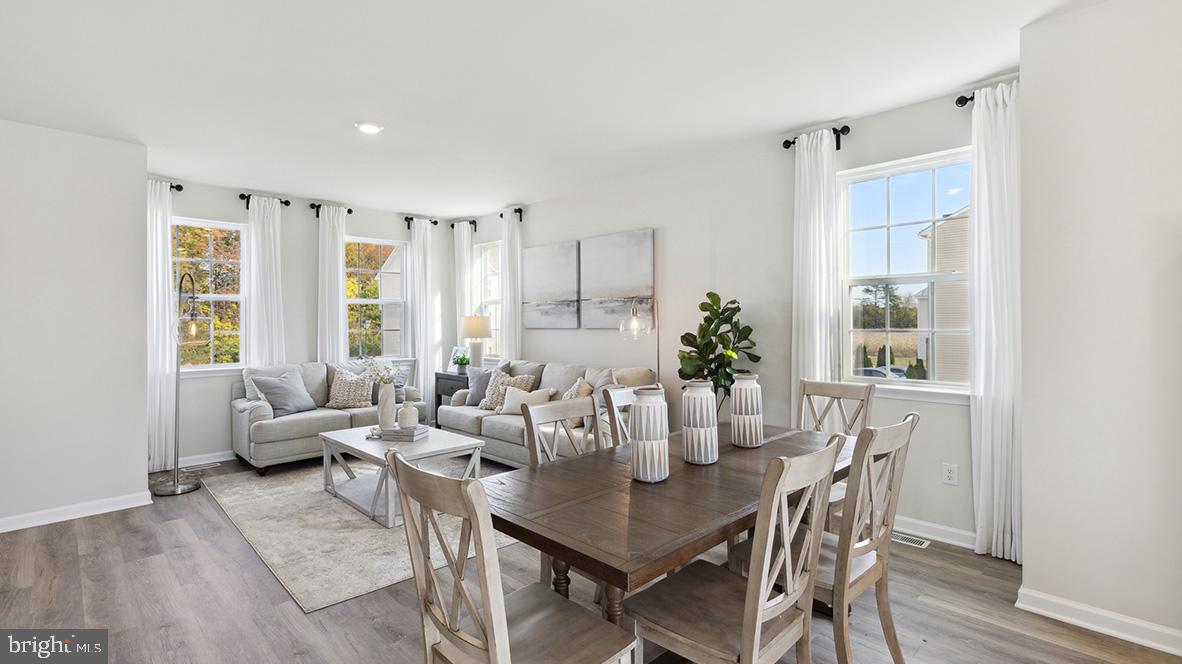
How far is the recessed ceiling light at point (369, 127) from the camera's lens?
12.0 ft

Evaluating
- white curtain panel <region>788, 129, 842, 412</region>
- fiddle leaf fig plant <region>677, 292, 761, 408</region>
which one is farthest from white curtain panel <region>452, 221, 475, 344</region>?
white curtain panel <region>788, 129, 842, 412</region>

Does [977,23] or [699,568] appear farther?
[977,23]

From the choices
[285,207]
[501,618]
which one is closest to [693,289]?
[501,618]

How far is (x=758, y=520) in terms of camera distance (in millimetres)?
1368

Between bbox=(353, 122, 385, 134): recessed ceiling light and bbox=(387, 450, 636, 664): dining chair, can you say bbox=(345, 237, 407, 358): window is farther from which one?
bbox=(387, 450, 636, 664): dining chair

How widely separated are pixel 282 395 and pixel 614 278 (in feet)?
10.7

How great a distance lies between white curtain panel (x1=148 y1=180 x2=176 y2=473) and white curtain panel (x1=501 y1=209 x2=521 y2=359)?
10.1 ft

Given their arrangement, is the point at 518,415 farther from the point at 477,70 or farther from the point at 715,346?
the point at 477,70

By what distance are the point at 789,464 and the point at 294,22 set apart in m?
2.65

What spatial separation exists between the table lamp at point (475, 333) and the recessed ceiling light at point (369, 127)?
9.43ft

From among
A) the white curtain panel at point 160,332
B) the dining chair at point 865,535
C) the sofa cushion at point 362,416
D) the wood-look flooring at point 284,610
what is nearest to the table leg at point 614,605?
the dining chair at point 865,535

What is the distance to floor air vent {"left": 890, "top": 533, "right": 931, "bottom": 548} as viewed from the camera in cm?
329

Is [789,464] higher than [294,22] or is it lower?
lower

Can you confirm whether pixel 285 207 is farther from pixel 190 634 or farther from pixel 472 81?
pixel 190 634
